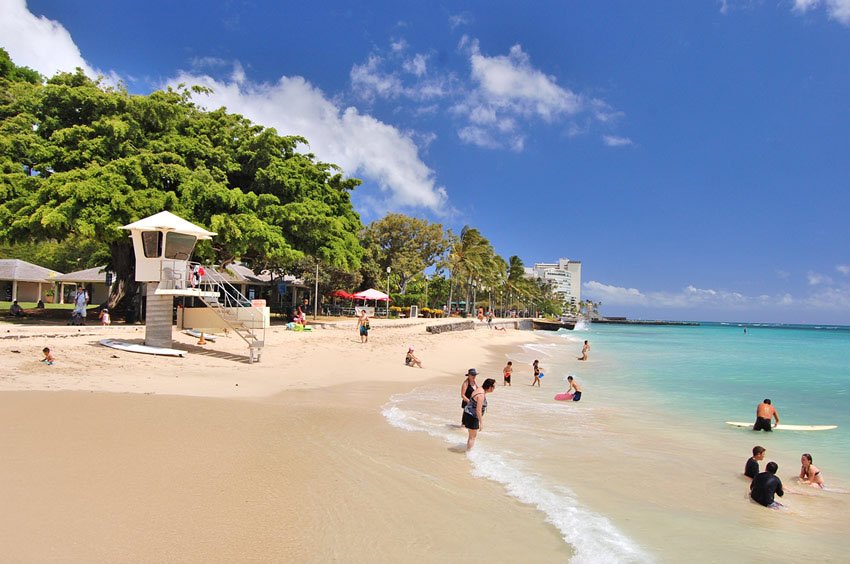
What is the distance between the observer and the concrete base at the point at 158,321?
1529cm

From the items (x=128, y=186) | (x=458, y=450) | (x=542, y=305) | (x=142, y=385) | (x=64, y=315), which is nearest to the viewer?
(x=458, y=450)

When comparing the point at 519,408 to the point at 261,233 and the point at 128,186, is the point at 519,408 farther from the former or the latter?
the point at 128,186

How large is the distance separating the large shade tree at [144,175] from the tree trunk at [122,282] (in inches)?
2.0

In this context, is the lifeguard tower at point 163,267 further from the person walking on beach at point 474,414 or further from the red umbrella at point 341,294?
the red umbrella at point 341,294

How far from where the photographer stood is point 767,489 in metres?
6.65

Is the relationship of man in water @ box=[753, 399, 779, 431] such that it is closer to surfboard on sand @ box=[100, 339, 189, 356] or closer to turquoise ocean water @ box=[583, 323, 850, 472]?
turquoise ocean water @ box=[583, 323, 850, 472]

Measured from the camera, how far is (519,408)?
12.7 meters

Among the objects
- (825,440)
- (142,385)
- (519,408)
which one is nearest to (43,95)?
(142,385)

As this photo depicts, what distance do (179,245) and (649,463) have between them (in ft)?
47.0

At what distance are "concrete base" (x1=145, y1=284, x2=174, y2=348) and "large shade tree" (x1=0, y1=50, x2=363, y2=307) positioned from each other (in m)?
5.21

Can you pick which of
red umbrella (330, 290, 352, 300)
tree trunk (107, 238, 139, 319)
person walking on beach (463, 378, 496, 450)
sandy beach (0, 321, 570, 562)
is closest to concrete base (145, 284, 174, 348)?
sandy beach (0, 321, 570, 562)

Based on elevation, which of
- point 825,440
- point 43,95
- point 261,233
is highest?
point 43,95

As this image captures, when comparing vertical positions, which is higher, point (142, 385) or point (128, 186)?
point (128, 186)

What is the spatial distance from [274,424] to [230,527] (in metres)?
4.12
